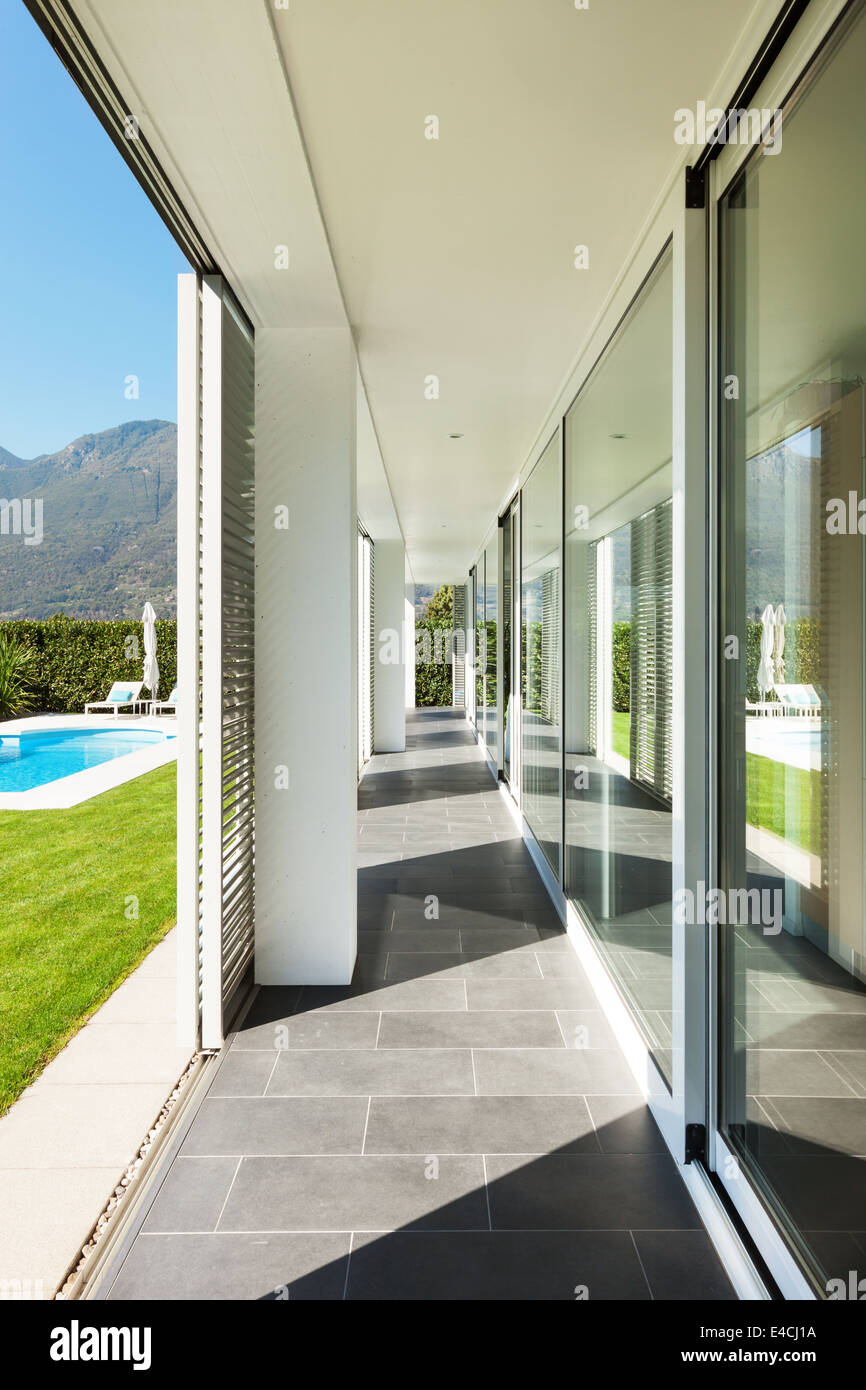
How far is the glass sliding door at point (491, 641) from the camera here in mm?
9641

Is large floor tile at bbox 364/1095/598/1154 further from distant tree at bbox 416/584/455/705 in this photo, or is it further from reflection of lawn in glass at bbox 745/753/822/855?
distant tree at bbox 416/584/455/705

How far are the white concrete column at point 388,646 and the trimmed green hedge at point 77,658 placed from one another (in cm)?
738

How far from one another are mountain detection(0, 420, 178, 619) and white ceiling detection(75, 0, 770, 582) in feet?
41.2

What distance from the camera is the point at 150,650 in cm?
1672

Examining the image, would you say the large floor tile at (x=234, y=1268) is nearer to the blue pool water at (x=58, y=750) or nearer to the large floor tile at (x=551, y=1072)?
the large floor tile at (x=551, y=1072)

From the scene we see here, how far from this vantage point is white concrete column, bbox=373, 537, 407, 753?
37.8 ft

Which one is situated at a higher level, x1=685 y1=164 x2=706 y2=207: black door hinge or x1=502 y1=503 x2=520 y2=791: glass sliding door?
x1=685 y1=164 x2=706 y2=207: black door hinge

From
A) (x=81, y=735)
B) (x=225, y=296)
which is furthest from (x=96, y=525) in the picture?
(x=225, y=296)

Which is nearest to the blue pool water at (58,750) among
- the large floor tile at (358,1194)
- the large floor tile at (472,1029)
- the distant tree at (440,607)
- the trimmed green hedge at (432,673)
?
the trimmed green hedge at (432,673)

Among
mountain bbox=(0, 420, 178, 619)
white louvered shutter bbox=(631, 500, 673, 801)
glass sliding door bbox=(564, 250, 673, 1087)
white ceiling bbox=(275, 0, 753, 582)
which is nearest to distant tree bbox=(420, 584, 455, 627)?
mountain bbox=(0, 420, 178, 619)

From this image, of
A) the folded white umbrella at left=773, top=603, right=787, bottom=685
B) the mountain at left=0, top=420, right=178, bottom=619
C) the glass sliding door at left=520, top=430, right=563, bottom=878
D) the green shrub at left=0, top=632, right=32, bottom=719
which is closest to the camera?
the folded white umbrella at left=773, top=603, right=787, bottom=685

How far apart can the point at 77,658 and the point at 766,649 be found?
17.9 m

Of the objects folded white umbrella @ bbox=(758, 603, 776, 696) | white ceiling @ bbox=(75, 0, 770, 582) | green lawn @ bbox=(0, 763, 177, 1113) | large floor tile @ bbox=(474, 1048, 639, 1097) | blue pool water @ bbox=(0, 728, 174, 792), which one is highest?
white ceiling @ bbox=(75, 0, 770, 582)

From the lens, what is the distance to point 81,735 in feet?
46.9
